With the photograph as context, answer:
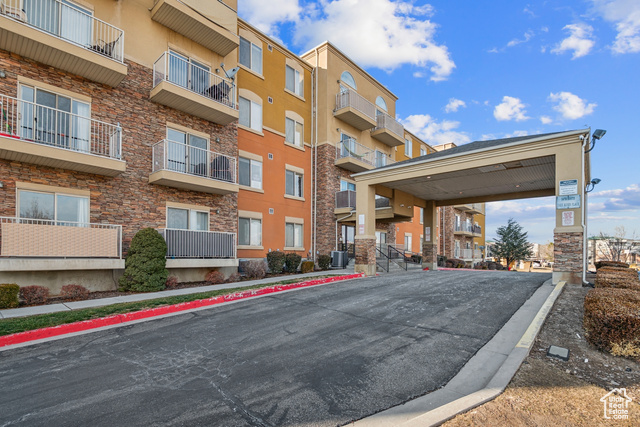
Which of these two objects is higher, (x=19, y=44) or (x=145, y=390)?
(x=19, y=44)

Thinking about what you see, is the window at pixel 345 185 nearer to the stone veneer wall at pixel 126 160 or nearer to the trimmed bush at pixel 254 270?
the trimmed bush at pixel 254 270

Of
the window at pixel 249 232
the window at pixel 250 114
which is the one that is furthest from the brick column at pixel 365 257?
the window at pixel 250 114

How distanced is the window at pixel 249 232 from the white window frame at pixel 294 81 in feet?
28.5

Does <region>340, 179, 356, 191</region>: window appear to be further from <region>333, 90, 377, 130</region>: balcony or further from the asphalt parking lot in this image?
the asphalt parking lot

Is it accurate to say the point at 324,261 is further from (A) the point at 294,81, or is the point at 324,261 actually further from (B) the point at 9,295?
(B) the point at 9,295

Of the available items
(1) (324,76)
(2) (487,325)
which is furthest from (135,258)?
(1) (324,76)

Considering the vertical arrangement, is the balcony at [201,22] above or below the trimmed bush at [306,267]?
above

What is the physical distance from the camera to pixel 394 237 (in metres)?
28.4

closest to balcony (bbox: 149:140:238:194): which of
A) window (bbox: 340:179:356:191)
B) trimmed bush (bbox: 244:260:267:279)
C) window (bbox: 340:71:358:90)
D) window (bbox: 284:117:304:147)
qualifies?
trimmed bush (bbox: 244:260:267:279)

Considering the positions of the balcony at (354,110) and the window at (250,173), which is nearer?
the window at (250,173)

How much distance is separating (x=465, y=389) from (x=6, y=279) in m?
12.4

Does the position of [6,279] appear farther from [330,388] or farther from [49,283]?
[330,388]

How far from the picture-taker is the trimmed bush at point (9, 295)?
9.09 m

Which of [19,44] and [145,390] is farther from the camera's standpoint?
[19,44]
